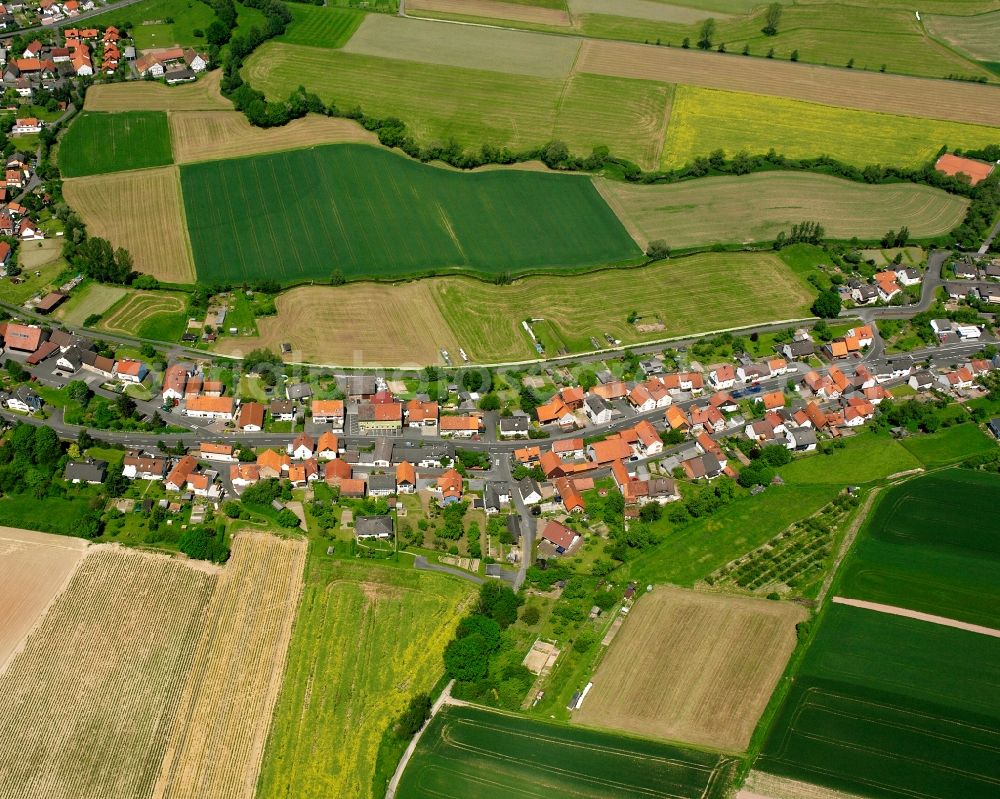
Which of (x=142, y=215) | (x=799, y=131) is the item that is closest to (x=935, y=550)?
(x=799, y=131)

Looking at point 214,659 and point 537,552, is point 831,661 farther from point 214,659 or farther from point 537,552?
point 214,659

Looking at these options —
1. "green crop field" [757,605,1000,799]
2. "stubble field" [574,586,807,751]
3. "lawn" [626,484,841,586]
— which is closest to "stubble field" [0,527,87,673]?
"stubble field" [574,586,807,751]

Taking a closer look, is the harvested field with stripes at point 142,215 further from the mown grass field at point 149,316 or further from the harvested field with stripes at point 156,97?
the harvested field with stripes at point 156,97

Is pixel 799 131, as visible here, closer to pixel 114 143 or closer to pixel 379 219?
pixel 379 219

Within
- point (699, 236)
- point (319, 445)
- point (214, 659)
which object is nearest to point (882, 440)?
point (699, 236)

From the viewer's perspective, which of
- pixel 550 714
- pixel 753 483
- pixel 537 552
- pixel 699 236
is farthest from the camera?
pixel 699 236

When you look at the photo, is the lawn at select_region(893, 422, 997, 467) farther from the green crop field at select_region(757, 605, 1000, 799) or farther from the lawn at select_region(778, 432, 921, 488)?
the green crop field at select_region(757, 605, 1000, 799)
